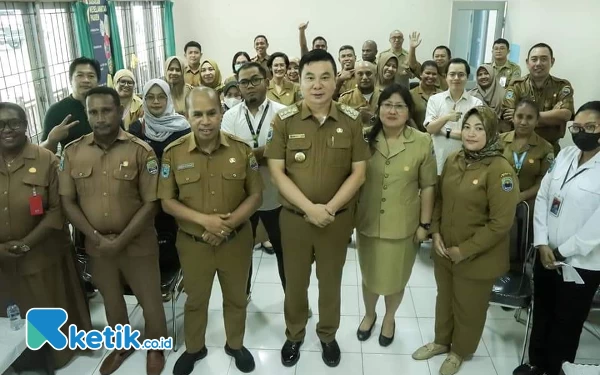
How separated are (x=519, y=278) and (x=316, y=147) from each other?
1597 millimetres

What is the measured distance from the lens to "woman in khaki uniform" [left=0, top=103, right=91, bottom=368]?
8.00 ft

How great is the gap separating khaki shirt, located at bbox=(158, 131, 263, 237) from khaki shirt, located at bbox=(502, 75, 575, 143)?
8.53 feet

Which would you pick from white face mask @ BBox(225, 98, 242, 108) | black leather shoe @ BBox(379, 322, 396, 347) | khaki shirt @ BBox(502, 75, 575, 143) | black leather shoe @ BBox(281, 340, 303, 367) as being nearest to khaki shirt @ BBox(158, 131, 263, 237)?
black leather shoe @ BBox(281, 340, 303, 367)

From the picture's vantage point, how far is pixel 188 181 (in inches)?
96.4

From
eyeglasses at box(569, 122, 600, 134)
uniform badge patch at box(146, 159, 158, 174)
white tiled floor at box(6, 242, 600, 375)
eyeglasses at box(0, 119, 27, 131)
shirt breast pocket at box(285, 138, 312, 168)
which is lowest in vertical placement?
white tiled floor at box(6, 242, 600, 375)

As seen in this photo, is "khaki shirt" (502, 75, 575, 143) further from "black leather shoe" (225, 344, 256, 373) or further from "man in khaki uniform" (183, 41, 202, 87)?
"man in khaki uniform" (183, 41, 202, 87)

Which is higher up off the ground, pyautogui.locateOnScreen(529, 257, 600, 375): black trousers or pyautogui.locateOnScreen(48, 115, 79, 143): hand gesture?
pyautogui.locateOnScreen(48, 115, 79, 143): hand gesture

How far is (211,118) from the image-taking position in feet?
7.88

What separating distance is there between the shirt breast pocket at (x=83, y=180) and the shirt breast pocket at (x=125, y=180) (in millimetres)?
130

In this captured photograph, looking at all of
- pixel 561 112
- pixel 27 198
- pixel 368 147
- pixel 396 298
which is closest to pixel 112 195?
pixel 27 198

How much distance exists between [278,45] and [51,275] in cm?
630

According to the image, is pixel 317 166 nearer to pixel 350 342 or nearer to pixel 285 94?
pixel 350 342

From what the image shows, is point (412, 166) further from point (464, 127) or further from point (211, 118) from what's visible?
point (211, 118)

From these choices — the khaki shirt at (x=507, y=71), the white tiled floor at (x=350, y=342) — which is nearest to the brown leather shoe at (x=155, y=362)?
the white tiled floor at (x=350, y=342)
